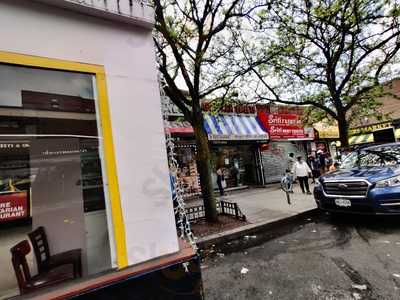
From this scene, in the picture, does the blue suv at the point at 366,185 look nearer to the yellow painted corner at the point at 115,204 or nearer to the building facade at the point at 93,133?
the building facade at the point at 93,133

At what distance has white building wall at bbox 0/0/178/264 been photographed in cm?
167

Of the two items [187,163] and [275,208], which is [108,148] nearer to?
[275,208]

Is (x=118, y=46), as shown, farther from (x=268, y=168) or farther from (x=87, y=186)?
(x=268, y=168)

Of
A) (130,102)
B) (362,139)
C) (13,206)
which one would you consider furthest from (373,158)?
(362,139)

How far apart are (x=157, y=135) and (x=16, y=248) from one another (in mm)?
1487

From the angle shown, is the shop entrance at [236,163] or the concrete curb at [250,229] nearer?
the concrete curb at [250,229]

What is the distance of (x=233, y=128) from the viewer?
42.3ft

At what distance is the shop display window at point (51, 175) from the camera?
174 centimetres

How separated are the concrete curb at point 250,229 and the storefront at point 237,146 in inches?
228

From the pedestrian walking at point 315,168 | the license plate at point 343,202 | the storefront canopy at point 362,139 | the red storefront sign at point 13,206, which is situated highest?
the storefront canopy at point 362,139

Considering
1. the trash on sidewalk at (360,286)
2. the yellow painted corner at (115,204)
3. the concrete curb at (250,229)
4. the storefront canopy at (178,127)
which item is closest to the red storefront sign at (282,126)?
the storefront canopy at (178,127)

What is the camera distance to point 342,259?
394cm

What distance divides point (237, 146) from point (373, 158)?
810cm

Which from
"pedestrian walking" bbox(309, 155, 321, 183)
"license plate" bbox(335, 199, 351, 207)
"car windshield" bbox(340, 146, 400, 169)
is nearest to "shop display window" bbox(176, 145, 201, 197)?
"pedestrian walking" bbox(309, 155, 321, 183)
